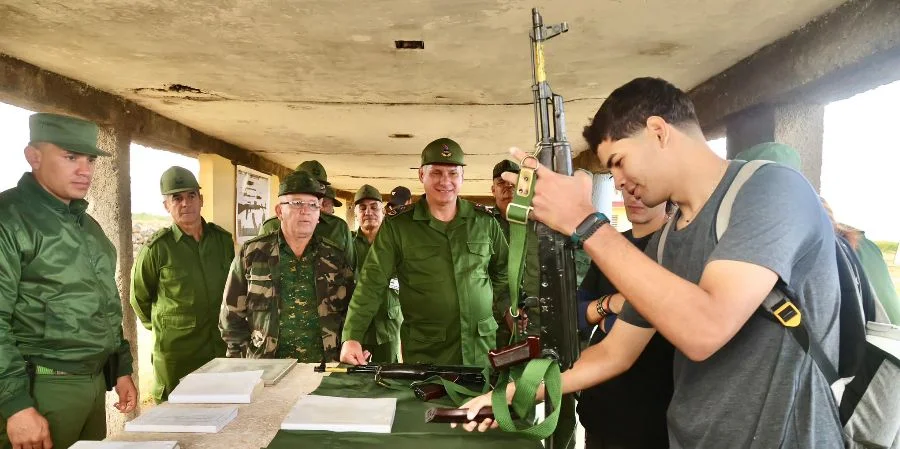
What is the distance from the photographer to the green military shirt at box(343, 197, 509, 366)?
9.61 feet

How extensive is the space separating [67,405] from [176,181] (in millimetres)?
1794

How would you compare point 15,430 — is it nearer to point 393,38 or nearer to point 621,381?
point 621,381

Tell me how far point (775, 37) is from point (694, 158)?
239 centimetres

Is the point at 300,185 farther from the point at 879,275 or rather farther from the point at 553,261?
the point at 879,275

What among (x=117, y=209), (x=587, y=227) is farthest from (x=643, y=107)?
(x=117, y=209)

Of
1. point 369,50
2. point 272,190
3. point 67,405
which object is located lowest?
point 67,405

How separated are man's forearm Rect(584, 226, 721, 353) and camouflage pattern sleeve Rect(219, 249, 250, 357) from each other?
8.14 feet

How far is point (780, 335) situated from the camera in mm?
1062

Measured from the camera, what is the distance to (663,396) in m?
1.82

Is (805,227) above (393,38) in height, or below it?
below

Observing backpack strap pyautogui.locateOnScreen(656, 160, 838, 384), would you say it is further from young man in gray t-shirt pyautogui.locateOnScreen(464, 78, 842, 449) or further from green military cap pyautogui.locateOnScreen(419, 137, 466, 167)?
green military cap pyautogui.locateOnScreen(419, 137, 466, 167)

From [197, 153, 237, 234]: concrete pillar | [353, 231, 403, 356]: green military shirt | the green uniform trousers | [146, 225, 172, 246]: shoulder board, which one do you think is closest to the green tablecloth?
the green uniform trousers

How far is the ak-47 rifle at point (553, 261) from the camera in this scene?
1451mm

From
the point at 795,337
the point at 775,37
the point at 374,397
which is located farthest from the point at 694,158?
the point at 775,37
